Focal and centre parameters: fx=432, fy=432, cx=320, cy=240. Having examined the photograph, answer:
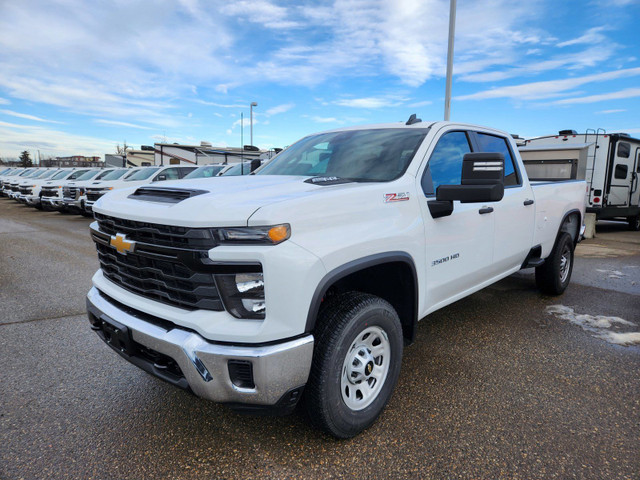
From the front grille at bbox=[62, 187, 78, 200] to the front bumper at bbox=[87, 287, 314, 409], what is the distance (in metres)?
14.5

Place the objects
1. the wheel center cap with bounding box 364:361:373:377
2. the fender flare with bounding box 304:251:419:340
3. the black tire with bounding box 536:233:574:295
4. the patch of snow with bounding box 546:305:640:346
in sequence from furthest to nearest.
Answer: the black tire with bounding box 536:233:574:295 < the patch of snow with bounding box 546:305:640:346 < the wheel center cap with bounding box 364:361:373:377 < the fender flare with bounding box 304:251:419:340

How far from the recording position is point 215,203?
2123 mm

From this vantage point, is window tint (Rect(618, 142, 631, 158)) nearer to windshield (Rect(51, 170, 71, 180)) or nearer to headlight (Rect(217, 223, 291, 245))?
headlight (Rect(217, 223, 291, 245))

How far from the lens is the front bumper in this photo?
1981mm

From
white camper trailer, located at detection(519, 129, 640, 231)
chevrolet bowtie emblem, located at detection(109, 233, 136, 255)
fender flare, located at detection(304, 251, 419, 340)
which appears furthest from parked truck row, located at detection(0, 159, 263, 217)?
fender flare, located at detection(304, 251, 419, 340)

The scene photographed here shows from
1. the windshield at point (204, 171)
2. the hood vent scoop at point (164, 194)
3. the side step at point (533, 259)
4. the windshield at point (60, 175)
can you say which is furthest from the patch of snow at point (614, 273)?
the windshield at point (60, 175)

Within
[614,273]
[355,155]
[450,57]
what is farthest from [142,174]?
[614,273]

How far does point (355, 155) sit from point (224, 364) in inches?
76.0

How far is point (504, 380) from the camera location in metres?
3.19

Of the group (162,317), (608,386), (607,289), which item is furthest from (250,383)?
(607,289)

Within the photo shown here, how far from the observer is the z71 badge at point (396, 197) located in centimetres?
260

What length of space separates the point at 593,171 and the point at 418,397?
36.2 ft

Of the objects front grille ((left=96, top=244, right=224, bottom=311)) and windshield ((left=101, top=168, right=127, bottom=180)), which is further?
windshield ((left=101, top=168, right=127, bottom=180))

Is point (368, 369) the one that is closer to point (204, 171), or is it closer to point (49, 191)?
point (204, 171)
